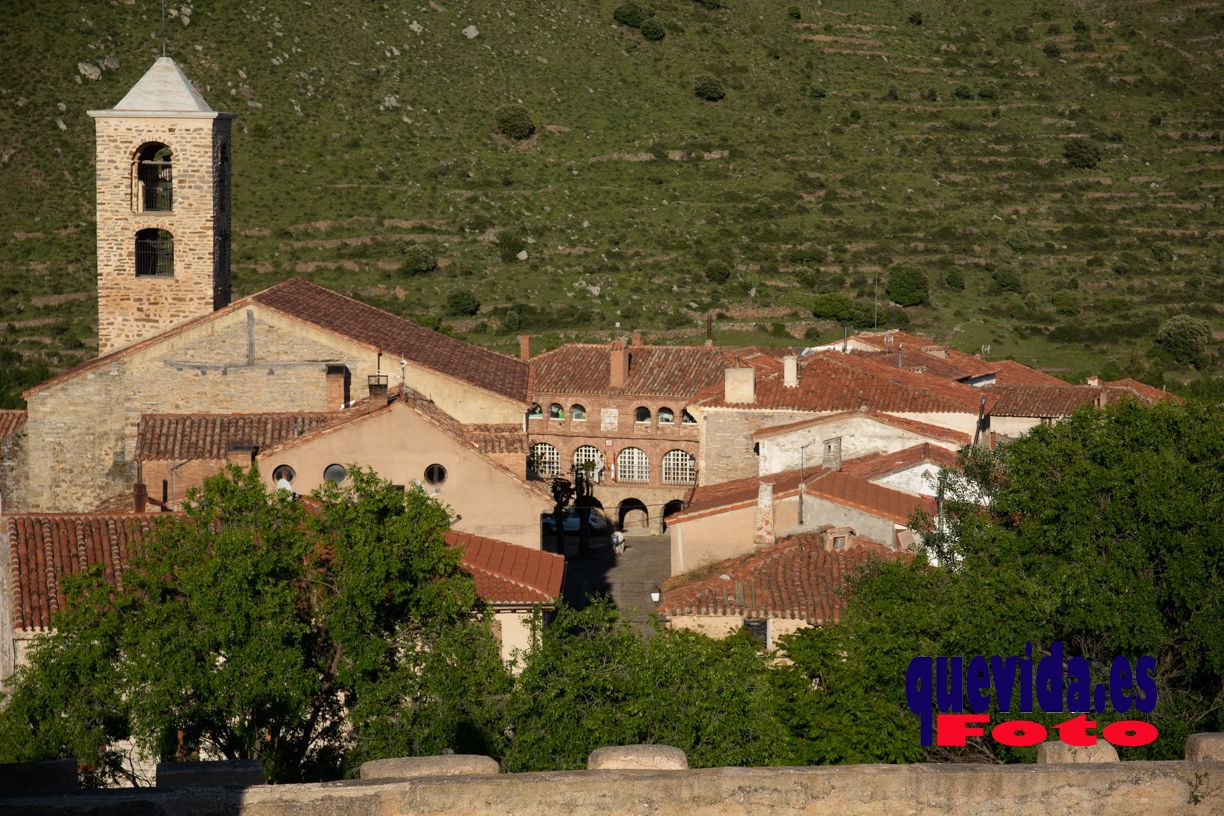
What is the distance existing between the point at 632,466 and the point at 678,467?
5.29 ft

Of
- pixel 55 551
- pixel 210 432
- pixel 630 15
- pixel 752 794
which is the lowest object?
pixel 752 794

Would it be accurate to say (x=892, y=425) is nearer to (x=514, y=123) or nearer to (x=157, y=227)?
(x=157, y=227)

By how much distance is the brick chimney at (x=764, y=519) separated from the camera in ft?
115

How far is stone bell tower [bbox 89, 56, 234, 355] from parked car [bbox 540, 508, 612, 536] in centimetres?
1679

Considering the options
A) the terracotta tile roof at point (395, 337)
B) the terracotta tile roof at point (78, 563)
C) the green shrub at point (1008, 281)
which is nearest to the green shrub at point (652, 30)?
the green shrub at point (1008, 281)

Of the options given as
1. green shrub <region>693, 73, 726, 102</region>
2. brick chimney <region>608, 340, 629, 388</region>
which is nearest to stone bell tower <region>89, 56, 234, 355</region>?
brick chimney <region>608, 340, 629, 388</region>

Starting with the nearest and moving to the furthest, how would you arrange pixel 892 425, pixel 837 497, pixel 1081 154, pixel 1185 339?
pixel 837 497, pixel 892 425, pixel 1185 339, pixel 1081 154

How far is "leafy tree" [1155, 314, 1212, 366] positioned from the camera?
3462 inches

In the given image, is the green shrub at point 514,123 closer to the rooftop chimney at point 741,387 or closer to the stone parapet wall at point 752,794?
the rooftop chimney at point 741,387

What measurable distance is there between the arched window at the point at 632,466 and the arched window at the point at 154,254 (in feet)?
80.8

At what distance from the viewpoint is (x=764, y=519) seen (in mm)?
35062

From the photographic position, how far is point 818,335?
86.4m

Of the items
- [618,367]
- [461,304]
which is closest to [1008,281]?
[461,304]

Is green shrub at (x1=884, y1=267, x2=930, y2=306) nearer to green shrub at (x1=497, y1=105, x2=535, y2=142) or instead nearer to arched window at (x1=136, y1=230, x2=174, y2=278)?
green shrub at (x1=497, y1=105, x2=535, y2=142)
